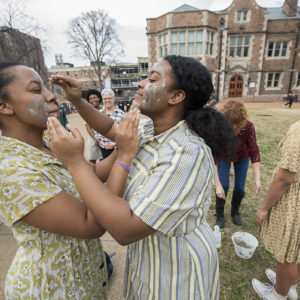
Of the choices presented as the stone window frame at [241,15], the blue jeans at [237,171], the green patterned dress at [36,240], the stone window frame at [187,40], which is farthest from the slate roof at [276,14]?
the green patterned dress at [36,240]

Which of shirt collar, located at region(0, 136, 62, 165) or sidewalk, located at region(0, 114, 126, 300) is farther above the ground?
shirt collar, located at region(0, 136, 62, 165)

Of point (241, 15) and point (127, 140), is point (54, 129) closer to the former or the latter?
point (127, 140)

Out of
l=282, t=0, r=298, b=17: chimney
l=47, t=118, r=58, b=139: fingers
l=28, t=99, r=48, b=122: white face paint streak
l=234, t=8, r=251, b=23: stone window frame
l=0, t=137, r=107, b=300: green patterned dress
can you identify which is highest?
l=282, t=0, r=298, b=17: chimney

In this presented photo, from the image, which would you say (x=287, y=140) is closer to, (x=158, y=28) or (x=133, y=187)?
(x=133, y=187)

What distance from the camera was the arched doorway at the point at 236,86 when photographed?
924 inches

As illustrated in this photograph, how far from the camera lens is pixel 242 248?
2.59 m

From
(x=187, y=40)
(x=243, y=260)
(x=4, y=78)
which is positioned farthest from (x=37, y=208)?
(x=187, y=40)

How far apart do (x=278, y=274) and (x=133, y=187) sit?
1.89m

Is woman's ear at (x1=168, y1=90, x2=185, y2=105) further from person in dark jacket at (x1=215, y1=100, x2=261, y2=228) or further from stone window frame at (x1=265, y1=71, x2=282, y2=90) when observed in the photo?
stone window frame at (x1=265, y1=71, x2=282, y2=90)

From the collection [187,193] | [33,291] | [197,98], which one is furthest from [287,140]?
[33,291]

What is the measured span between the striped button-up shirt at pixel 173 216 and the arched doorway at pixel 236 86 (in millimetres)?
25766

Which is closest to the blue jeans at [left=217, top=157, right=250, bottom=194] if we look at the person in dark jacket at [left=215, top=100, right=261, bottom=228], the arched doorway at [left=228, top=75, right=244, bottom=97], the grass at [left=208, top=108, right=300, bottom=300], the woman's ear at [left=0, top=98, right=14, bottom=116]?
the person in dark jacket at [left=215, top=100, right=261, bottom=228]

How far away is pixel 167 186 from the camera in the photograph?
2.83 ft

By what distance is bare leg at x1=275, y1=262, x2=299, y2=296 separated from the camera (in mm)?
1776
